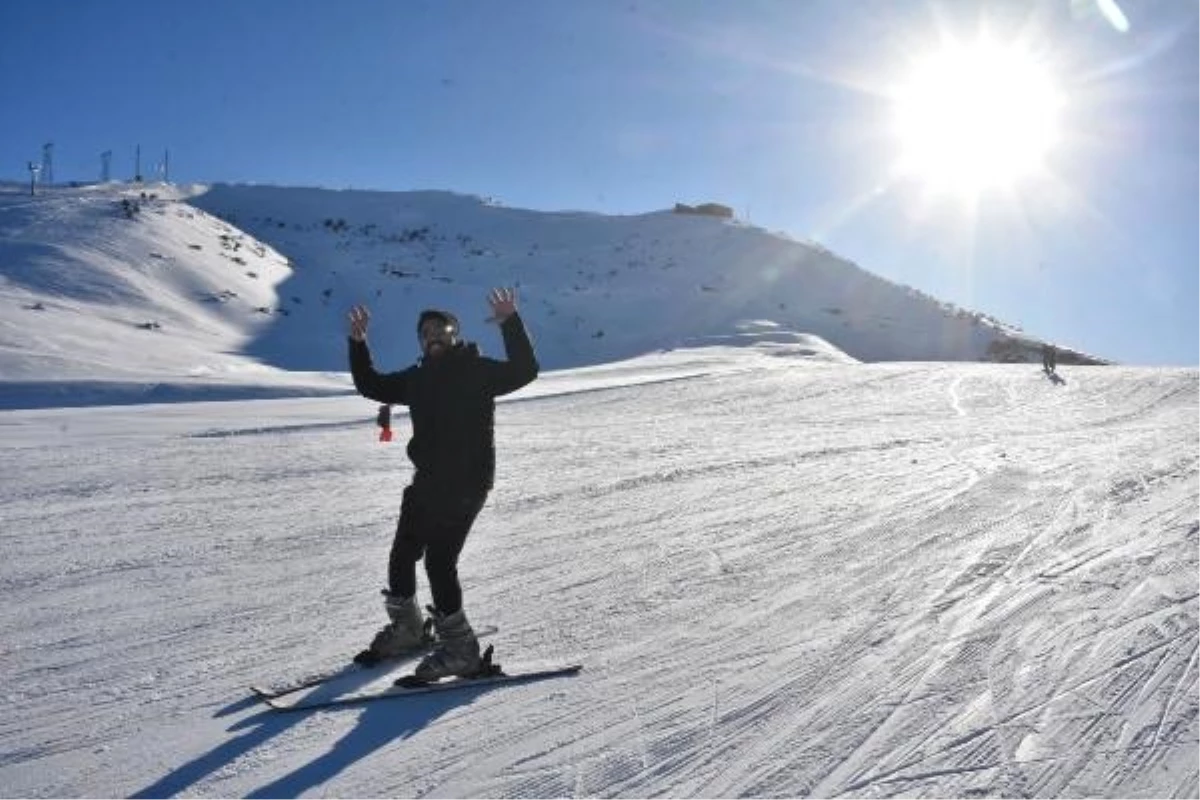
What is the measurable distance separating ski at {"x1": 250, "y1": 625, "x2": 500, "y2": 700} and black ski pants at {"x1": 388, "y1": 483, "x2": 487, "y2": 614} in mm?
359

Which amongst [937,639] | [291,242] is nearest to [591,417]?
[937,639]

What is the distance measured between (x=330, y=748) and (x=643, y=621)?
232 centimetres

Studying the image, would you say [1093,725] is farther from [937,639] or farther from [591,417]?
[591,417]

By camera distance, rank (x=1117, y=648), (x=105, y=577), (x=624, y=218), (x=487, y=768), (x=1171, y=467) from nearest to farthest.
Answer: (x=487, y=768), (x=1117, y=648), (x=105, y=577), (x=1171, y=467), (x=624, y=218)

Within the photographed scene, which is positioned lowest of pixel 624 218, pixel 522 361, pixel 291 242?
pixel 522 361

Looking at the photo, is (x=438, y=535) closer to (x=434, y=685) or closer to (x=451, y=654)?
(x=451, y=654)

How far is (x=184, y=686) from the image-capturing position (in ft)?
15.9

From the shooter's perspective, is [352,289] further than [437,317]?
Yes

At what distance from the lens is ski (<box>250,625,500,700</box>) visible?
4.76 meters

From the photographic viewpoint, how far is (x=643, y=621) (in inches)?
239

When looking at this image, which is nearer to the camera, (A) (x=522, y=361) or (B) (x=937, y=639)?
(A) (x=522, y=361)

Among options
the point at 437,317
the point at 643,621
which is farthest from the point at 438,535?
the point at 643,621

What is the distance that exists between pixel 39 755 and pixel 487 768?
167cm

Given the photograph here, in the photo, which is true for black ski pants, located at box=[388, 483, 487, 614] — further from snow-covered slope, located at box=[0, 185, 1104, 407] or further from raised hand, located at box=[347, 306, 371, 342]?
snow-covered slope, located at box=[0, 185, 1104, 407]
